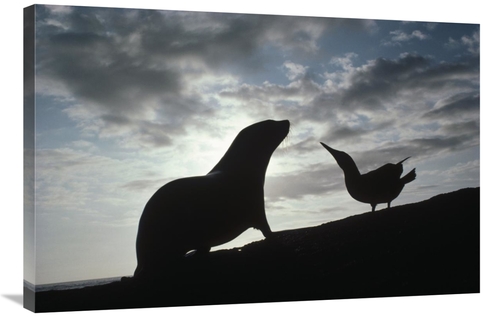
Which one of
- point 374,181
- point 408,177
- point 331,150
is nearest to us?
point 331,150

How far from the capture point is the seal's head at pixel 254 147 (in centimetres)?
766

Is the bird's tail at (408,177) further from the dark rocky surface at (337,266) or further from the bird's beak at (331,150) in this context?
the bird's beak at (331,150)

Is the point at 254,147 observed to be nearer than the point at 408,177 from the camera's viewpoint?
Yes

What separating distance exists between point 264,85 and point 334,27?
3.12 feet

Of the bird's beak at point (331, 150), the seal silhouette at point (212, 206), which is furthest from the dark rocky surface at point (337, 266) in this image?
the bird's beak at point (331, 150)

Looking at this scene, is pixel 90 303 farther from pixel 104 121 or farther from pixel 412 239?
pixel 412 239

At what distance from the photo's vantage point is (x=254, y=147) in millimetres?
7750

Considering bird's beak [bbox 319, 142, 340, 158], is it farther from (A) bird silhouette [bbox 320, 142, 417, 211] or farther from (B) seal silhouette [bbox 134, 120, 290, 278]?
(B) seal silhouette [bbox 134, 120, 290, 278]

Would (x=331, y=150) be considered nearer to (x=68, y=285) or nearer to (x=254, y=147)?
(x=254, y=147)

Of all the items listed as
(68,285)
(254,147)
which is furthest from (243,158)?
(68,285)

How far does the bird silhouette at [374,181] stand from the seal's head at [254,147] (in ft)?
2.22

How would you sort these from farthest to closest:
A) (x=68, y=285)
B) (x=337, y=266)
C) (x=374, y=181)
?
(x=374, y=181), (x=337, y=266), (x=68, y=285)

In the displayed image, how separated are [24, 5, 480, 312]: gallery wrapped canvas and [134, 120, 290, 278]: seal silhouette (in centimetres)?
1

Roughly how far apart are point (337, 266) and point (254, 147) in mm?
1386
